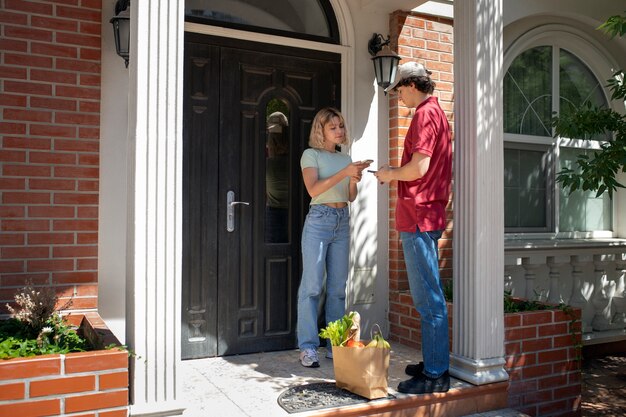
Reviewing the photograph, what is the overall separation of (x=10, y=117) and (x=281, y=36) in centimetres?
210

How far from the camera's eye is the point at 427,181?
3.58 metres

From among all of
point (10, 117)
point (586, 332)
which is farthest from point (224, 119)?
point (586, 332)

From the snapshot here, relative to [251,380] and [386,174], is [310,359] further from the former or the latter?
[386,174]

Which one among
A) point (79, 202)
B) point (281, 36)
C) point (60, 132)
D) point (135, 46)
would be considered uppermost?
point (281, 36)

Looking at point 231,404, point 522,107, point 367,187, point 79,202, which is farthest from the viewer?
point 522,107

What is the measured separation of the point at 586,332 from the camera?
20.4 feet

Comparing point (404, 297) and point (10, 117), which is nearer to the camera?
point (10, 117)

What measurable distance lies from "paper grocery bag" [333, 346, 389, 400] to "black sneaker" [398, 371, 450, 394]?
0.18 m

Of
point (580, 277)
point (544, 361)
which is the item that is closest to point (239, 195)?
point (544, 361)

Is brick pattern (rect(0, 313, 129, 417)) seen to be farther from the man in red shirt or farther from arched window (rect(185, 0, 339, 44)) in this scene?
arched window (rect(185, 0, 339, 44))

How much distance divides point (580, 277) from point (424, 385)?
3443 mm

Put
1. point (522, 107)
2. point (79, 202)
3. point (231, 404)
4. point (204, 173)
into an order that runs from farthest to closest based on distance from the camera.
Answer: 1. point (522, 107)
2. point (204, 173)
3. point (79, 202)
4. point (231, 404)

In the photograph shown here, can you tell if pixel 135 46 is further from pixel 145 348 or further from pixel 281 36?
pixel 281 36

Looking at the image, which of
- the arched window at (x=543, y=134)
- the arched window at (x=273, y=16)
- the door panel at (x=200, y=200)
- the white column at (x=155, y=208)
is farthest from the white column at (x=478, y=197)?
the arched window at (x=543, y=134)
